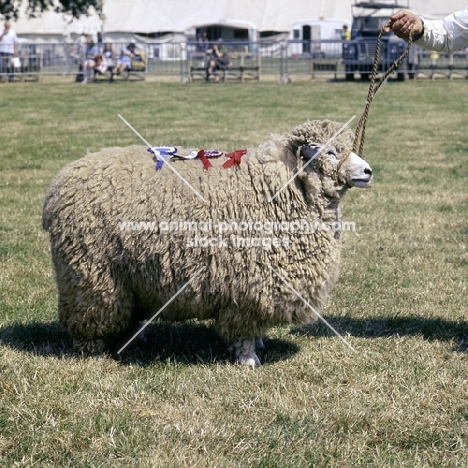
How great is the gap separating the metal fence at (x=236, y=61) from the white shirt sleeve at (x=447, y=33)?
69.4 ft

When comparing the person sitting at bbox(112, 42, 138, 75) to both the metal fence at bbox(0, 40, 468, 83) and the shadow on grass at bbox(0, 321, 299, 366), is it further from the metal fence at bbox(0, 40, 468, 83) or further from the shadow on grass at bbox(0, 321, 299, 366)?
the shadow on grass at bbox(0, 321, 299, 366)

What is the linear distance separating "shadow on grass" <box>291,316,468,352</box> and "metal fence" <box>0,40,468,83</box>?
2120 centimetres

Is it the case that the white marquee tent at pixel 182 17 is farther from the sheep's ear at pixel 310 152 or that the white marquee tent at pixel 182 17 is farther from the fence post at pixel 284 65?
the sheep's ear at pixel 310 152

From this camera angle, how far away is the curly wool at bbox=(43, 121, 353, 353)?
4285mm

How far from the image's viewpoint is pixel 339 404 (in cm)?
389

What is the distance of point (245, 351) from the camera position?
175 inches

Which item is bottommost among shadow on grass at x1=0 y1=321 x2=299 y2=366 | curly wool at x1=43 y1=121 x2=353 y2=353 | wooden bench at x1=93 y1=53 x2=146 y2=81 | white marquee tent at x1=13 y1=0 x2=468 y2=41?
shadow on grass at x1=0 y1=321 x2=299 y2=366

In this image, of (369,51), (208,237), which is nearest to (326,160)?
(208,237)

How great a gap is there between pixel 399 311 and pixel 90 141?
A: 8.27 metres

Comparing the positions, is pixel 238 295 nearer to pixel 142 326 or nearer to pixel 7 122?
pixel 142 326

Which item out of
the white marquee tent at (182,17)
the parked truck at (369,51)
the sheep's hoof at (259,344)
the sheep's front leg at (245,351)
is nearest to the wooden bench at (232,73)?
the parked truck at (369,51)

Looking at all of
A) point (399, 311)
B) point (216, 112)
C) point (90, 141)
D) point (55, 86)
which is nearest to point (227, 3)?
point (55, 86)

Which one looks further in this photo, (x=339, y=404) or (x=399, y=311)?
(x=399, y=311)

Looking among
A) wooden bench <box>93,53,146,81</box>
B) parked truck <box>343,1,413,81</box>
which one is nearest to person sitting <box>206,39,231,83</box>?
wooden bench <box>93,53,146,81</box>
